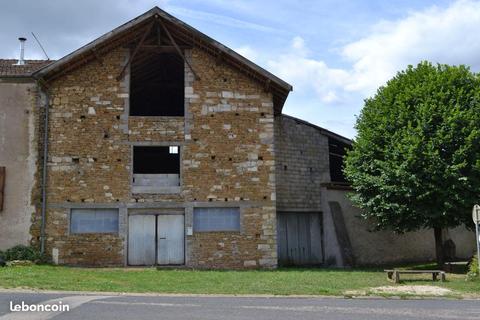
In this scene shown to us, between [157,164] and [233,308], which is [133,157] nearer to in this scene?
[157,164]

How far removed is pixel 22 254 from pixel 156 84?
9.57 metres

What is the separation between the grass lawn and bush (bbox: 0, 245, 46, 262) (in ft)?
2.06

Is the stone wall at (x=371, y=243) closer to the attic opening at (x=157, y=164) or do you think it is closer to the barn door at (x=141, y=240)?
the attic opening at (x=157, y=164)

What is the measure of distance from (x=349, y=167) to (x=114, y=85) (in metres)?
8.75

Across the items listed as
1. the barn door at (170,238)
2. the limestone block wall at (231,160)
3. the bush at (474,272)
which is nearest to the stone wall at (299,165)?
the limestone block wall at (231,160)

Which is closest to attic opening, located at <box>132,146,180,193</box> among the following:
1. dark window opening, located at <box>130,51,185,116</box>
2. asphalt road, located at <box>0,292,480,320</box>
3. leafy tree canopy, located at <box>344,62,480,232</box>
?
dark window opening, located at <box>130,51,185,116</box>

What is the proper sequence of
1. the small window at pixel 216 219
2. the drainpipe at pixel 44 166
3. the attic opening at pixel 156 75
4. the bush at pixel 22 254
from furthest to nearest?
the attic opening at pixel 156 75 < the small window at pixel 216 219 < the drainpipe at pixel 44 166 < the bush at pixel 22 254

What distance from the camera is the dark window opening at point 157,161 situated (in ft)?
76.1

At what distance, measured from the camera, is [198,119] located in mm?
18562

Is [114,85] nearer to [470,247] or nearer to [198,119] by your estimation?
[198,119]

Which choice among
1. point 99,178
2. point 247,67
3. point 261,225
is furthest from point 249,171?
point 99,178

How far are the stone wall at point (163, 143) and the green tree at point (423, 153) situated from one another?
3599 millimetres

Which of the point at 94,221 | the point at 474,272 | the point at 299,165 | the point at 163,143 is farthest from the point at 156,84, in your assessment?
the point at 474,272

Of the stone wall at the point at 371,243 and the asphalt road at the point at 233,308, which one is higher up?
the stone wall at the point at 371,243
